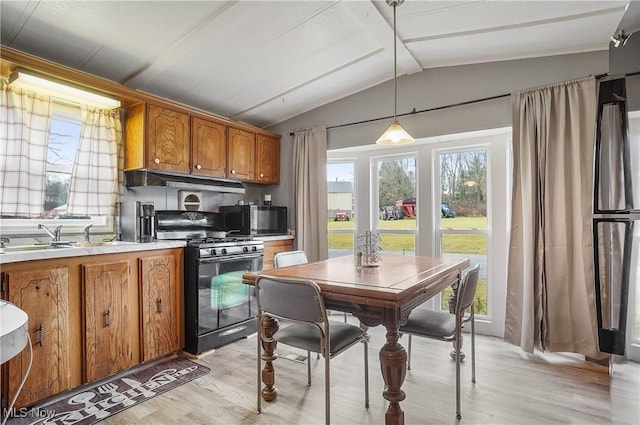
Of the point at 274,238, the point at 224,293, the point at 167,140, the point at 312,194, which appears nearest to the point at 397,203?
the point at 312,194

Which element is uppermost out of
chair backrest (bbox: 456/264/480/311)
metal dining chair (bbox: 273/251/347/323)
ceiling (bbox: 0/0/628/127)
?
ceiling (bbox: 0/0/628/127)

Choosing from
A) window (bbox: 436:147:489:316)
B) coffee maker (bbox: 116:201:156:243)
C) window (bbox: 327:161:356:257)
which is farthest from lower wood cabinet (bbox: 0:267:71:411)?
window (bbox: 436:147:489:316)

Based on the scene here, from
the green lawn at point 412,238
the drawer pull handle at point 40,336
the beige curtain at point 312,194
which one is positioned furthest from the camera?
the beige curtain at point 312,194

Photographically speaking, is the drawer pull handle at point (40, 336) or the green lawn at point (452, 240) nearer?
the drawer pull handle at point (40, 336)

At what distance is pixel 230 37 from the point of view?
8.43ft

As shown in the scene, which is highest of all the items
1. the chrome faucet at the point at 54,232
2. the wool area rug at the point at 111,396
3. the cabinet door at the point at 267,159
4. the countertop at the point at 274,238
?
the cabinet door at the point at 267,159

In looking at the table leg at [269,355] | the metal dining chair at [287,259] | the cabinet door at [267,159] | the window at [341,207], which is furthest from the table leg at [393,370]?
the cabinet door at [267,159]

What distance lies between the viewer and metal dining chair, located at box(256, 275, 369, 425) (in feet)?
5.46

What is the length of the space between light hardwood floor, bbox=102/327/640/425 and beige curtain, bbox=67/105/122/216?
61.8 inches

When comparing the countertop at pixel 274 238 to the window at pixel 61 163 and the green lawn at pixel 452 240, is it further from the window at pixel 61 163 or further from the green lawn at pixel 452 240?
the window at pixel 61 163

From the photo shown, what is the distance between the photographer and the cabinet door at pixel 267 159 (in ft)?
13.2

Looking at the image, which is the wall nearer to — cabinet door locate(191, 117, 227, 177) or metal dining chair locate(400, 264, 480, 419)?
cabinet door locate(191, 117, 227, 177)

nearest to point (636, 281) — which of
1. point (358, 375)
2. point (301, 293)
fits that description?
point (301, 293)

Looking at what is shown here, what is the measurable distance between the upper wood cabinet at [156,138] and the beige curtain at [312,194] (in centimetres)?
130
